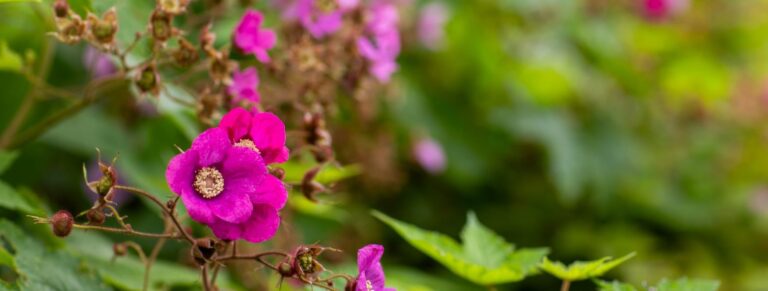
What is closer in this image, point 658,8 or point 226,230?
point 226,230

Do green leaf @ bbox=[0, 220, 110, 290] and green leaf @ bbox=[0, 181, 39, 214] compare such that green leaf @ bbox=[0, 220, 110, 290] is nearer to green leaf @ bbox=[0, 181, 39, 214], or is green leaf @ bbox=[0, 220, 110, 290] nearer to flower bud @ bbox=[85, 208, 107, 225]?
green leaf @ bbox=[0, 181, 39, 214]

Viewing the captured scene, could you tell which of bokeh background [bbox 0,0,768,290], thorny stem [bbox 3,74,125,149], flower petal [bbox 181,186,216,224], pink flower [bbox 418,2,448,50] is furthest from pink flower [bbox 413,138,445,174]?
flower petal [bbox 181,186,216,224]

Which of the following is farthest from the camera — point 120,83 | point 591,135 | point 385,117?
point 591,135

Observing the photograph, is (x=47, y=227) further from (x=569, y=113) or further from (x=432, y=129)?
(x=569, y=113)

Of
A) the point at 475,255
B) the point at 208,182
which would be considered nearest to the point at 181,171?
the point at 208,182

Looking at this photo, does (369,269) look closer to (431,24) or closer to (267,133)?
(267,133)

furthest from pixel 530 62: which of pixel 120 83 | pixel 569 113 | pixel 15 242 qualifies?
pixel 15 242
